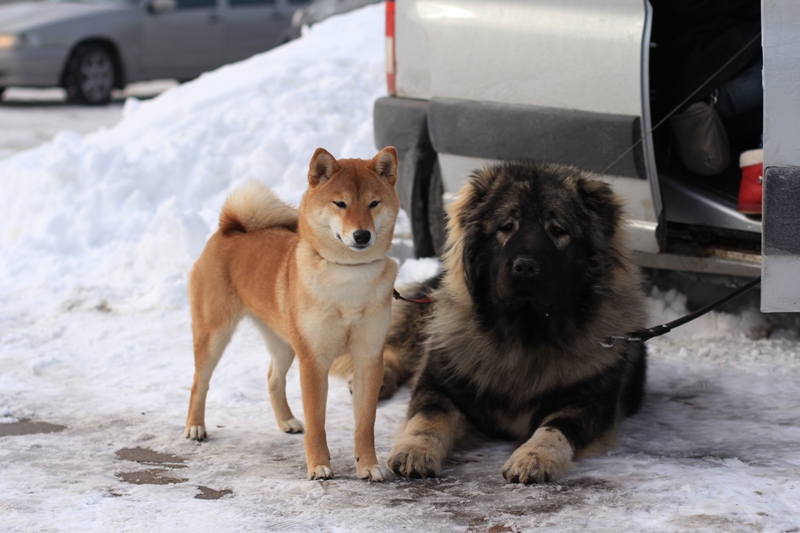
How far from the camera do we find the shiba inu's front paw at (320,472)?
3.67 m

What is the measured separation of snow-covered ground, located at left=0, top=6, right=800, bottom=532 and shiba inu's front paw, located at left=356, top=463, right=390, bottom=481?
0.20 ft

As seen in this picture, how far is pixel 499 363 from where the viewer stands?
13.9ft

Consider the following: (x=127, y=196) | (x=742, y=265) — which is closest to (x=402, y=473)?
(x=742, y=265)

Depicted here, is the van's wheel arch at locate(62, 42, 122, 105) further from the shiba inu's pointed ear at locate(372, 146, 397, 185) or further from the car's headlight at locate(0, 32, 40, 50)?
the shiba inu's pointed ear at locate(372, 146, 397, 185)

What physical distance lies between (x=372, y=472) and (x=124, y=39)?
1294cm

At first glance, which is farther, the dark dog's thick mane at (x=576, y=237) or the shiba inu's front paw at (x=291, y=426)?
the shiba inu's front paw at (x=291, y=426)

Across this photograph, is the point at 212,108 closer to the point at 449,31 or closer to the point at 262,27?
the point at 449,31

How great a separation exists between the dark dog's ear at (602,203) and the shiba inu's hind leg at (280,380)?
151cm

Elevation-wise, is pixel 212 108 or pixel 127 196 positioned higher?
pixel 212 108

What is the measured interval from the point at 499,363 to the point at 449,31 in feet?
Answer: 6.68

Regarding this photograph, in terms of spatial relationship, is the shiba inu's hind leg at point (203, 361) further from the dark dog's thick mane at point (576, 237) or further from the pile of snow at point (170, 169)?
the pile of snow at point (170, 169)

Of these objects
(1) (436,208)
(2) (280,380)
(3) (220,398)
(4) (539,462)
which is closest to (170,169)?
(1) (436,208)

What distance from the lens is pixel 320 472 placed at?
12.0 ft

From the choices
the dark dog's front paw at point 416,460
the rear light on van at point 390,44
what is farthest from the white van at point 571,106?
the dark dog's front paw at point 416,460
